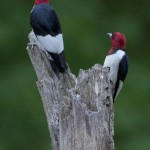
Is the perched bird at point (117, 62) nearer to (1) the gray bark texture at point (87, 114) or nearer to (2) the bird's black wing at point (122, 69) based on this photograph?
(2) the bird's black wing at point (122, 69)

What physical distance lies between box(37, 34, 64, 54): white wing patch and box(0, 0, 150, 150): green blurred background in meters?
3.79

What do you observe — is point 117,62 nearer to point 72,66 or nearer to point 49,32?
point 49,32

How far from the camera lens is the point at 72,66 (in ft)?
40.8

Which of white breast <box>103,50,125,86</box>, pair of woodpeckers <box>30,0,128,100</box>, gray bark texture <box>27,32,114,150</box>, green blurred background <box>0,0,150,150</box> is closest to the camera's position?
gray bark texture <box>27,32,114,150</box>

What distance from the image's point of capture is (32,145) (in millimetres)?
12953

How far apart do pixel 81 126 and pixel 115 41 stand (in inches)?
54.1

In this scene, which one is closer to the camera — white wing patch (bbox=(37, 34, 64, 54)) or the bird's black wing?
white wing patch (bbox=(37, 34, 64, 54))

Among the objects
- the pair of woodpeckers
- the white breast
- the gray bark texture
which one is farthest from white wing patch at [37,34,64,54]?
the gray bark texture

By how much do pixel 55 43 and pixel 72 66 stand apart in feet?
13.6

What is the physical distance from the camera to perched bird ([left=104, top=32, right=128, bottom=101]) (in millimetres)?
8562

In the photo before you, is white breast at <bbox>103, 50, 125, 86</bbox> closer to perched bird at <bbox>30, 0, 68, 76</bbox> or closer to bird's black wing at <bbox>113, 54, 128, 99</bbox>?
bird's black wing at <bbox>113, 54, 128, 99</bbox>

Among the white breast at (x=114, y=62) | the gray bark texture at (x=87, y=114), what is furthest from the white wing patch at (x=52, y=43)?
the gray bark texture at (x=87, y=114)
